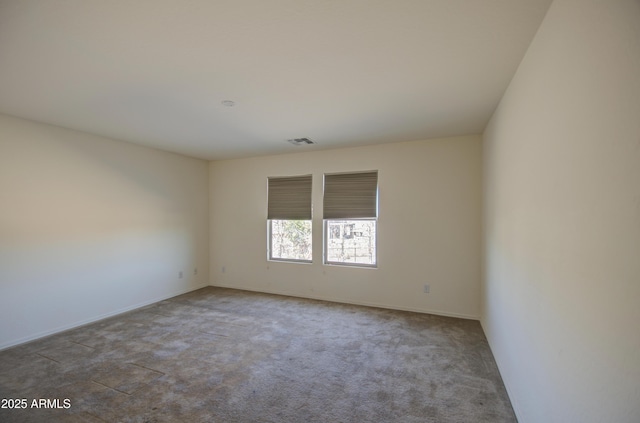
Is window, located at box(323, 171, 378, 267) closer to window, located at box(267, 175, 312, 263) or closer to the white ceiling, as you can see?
window, located at box(267, 175, 312, 263)

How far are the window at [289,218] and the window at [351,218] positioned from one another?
0.39 m

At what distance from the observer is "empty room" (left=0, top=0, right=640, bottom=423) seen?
1.21 m

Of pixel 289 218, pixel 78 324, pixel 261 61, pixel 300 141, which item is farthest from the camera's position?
pixel 289 218

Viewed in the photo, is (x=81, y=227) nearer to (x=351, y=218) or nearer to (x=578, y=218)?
(x=351, y=218)

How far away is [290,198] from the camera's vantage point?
5184 mm

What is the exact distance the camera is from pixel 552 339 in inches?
56.4

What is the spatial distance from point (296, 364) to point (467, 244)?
284cm

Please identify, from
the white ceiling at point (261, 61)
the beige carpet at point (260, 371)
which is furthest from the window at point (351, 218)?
the white ceiling at point (261, 61)

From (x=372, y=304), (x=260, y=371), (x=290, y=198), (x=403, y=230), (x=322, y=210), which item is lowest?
(x=260, y=371)

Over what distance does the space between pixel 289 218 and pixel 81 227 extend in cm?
303

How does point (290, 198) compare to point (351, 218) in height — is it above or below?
above

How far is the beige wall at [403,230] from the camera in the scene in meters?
3.96

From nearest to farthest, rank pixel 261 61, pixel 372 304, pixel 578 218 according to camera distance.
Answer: pixel 578 218, pixel 261 61, pixel 372 304


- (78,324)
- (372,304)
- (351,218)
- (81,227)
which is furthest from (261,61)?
(78,324)
